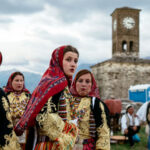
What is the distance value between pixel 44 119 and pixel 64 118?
0.84 feet

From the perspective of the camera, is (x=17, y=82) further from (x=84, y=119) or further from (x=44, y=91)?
(x=44, y=91)

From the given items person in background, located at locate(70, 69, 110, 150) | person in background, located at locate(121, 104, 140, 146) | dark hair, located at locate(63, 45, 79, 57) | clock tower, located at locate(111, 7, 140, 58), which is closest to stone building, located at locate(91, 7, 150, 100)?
clock tower, located at locate(111, 7, 140, 58)

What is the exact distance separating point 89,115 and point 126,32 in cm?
2661

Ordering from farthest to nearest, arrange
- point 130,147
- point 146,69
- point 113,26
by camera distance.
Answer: point 113,26
point 146,69
point 130,147

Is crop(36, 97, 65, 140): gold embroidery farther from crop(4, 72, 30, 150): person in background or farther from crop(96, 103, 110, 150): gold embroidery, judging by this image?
crop(4, 72, 30, 150): person in background

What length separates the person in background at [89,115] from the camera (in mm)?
3092

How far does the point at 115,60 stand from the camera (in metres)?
26.3

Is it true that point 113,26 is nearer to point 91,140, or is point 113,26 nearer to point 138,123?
point 138,123

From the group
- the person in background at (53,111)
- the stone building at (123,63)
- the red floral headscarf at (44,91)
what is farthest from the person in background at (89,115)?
the stone building at (123,63)

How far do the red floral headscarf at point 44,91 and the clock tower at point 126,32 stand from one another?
26.5 meters

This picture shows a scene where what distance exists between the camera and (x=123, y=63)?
26469 mm

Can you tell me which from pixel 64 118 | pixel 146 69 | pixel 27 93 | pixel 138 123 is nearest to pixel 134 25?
pixel 146 69

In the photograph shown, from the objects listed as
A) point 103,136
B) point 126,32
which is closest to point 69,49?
point 103,136

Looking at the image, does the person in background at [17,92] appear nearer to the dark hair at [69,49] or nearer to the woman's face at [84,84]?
the woman's face at [84,84]
